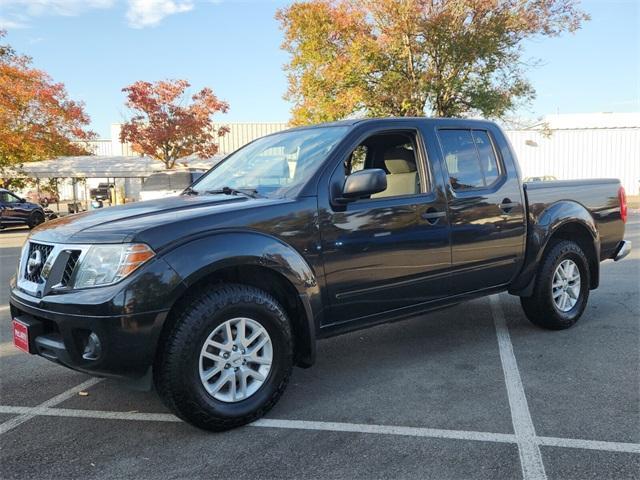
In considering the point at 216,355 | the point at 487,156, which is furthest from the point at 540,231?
the point at 216,355

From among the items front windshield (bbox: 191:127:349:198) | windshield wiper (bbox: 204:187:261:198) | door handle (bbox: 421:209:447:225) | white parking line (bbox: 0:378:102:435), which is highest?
front windshield (bbox: 191:127:349:198)

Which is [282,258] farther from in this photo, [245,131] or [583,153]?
[245,131]

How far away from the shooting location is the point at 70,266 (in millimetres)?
3074

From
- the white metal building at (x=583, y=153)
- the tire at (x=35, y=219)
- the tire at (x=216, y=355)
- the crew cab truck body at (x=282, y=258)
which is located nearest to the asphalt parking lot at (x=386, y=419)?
the tire at (x=216, y=355)

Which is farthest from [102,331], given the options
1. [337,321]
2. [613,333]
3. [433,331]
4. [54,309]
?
[613,333]

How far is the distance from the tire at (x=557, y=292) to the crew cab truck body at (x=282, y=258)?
0.02 metres

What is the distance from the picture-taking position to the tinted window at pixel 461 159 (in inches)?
174

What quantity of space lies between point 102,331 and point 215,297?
0.61 m

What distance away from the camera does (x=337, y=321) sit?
375 cm

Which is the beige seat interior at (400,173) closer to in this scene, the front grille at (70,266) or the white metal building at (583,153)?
the front grille at (70,266)

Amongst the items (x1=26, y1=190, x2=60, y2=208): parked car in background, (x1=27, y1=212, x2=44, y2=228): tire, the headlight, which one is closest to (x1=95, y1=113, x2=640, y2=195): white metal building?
(x1=27, y1=212, x2=44, y2=228): tire

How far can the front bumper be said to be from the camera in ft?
9.46

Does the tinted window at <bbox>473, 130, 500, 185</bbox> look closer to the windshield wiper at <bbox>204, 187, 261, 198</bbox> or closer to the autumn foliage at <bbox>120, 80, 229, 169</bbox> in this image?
the windshield wiper at <bbox>204, 187, 261, 198</bbox>

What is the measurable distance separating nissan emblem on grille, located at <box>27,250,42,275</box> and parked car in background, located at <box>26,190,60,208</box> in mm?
28000
